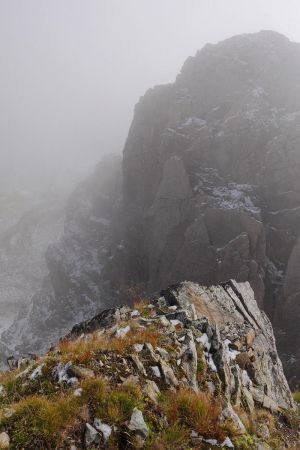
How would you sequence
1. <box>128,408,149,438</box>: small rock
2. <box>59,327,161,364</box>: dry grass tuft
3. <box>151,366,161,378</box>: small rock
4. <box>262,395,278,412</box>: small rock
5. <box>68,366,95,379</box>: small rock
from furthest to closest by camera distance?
<box>262,395,278,412</box>: small rock → <box>151,366,161,378</box>: small rock → <box>59,327,161,364</box>: dry grass tuft → <box>68,366,95,379</box>: small rock → <box>128,408,149,438</box>: small rock

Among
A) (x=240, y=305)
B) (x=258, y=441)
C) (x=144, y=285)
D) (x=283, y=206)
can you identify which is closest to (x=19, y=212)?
(x=144, y=285)

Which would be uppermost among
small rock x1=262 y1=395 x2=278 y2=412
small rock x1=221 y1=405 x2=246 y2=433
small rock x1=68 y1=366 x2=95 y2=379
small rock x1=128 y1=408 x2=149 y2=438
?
small rock x1=68 y1=366 x2=95 y2=379

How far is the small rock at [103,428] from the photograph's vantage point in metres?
7.93

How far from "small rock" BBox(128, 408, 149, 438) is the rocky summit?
0.7 inches

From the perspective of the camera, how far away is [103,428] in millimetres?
8023

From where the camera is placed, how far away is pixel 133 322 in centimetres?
1368

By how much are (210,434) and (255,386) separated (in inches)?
257

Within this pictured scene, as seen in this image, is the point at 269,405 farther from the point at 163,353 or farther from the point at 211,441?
the point at 211,441

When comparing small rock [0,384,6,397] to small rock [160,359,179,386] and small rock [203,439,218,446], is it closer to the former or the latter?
small rock [160,359,179,386]

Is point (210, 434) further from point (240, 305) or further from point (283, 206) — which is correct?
point (283, 206)

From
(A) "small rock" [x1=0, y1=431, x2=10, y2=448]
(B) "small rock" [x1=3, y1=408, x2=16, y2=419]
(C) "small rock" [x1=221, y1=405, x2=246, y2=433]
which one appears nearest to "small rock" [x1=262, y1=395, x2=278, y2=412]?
(C) "small rock" [x1=221, y1=405, x2=246, y2=433]

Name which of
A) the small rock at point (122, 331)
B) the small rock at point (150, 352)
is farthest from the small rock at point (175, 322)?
the small rock at point (150, 352)

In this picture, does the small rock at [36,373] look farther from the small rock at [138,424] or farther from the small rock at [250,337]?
the small rock at [250,337]

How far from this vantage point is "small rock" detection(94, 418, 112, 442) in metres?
7.93
